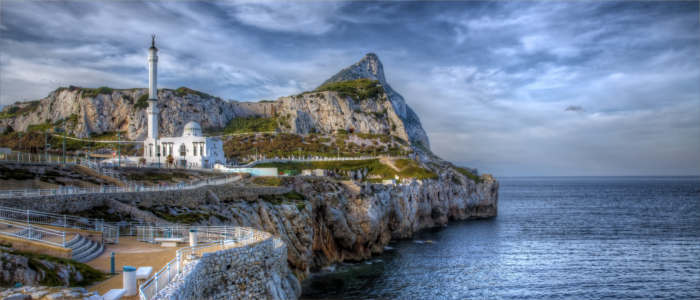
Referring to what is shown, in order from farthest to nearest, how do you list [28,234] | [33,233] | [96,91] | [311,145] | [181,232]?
[96,91] → [311,145] → [181,232] → [33,233] → [28,234]

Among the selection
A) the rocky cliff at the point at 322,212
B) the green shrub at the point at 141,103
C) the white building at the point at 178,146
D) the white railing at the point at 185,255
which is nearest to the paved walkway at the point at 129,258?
the white railing at the point at 185,255

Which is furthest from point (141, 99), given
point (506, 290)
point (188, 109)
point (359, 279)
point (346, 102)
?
point (506, 290)

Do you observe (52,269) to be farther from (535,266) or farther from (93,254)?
(535,266)

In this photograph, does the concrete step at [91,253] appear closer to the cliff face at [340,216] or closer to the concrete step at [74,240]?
the concrete step at [74,240]

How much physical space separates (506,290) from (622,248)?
26781 millimetres

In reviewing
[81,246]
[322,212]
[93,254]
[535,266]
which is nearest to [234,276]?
[93,254]

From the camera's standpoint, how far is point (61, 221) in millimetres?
24578

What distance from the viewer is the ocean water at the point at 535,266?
38531 mm

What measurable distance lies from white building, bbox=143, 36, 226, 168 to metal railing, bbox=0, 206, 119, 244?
53.1m

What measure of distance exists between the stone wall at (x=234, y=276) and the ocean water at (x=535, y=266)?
17.5 metres

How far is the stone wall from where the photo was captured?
1369 cm

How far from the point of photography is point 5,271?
43.4ft

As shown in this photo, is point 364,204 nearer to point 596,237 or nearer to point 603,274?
point 603,274

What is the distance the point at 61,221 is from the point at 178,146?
61.8 meters
